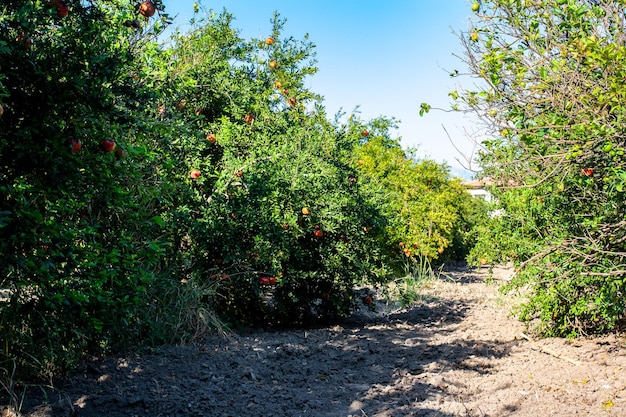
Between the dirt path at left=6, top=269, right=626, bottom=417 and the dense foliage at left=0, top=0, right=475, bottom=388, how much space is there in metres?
0.42

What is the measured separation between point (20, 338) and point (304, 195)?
3846 mm

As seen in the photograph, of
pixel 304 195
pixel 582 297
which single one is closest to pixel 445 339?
pixel 582 297

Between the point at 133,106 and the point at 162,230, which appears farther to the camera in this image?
the point at 162,230

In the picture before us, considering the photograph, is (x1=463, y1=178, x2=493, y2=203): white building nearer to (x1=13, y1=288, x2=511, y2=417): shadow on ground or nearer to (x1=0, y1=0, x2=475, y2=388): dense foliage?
(x1=0, y1=0, x2=475, y2=388): dense foliage

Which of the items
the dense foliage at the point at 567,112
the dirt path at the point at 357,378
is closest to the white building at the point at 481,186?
the dense foliage at the point at 567,112

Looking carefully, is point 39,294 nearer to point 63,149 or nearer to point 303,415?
point 63,149

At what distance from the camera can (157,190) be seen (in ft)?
14.2

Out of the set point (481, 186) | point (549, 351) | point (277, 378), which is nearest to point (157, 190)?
point (277, 378)

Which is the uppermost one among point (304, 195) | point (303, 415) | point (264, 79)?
point (264, 79)

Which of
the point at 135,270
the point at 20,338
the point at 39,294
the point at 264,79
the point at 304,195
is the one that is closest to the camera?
the point at 39,294

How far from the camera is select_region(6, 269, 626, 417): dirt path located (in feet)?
14.6

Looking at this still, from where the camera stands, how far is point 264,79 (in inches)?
345

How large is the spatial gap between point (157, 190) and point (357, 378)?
2.79 meters

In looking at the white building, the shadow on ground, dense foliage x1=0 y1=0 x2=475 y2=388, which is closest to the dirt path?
the shadow on ground
